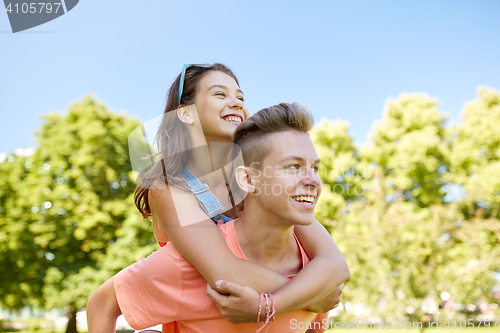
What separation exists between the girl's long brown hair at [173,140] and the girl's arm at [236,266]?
0.29m

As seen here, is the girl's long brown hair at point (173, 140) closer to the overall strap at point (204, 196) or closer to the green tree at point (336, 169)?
the overall strap at point (204, 196)

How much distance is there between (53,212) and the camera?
16234 mm

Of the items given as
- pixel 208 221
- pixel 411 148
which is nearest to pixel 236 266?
pixel 208 221

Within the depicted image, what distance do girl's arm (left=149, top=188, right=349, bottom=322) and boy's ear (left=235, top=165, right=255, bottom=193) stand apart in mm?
266

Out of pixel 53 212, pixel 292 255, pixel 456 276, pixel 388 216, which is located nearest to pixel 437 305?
pixel 456 276

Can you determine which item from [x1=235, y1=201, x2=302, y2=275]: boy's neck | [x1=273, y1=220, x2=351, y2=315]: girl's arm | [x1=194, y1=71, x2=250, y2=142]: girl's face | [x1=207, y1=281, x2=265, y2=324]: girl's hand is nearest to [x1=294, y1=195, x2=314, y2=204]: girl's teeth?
[x1=235, y1=201, x2=302, y2=275]: boy's neck

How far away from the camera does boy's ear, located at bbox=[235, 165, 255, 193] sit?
6.71ft

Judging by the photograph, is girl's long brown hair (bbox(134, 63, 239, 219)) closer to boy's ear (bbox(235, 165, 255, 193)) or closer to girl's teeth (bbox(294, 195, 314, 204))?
boy's ear (bbox(235, 165, 255, 193))

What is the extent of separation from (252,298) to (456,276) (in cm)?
1198

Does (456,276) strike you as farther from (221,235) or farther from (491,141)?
(221,235)

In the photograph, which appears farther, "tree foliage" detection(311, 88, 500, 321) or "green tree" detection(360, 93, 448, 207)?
"green tree" detection(360, 93, 448, 207)

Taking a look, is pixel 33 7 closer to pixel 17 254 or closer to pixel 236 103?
pixel 236 103

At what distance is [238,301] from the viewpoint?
5.63 feet

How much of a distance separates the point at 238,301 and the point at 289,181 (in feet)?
2.03
